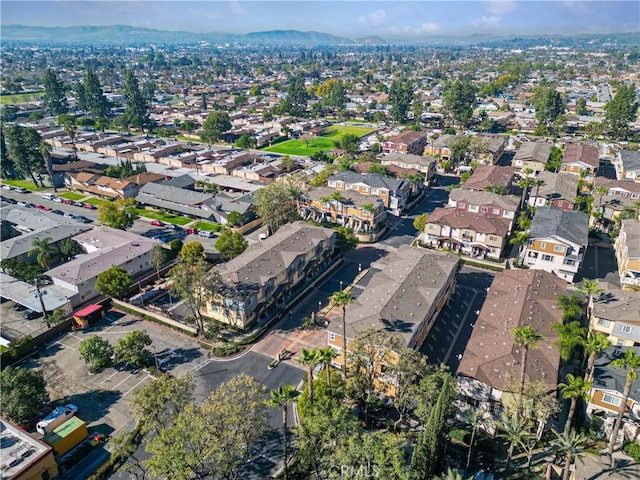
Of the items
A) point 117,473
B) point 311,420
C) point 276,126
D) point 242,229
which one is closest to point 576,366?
point 311,420

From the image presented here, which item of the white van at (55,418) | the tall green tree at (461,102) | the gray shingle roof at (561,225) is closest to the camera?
the white van at (55,418)

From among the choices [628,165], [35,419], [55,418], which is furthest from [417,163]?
[35,419]

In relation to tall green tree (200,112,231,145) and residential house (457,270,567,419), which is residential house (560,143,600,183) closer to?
residential house (457,270,567,419)

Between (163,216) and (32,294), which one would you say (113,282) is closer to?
(32,294)

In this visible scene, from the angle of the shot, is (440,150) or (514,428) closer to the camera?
(514,428)

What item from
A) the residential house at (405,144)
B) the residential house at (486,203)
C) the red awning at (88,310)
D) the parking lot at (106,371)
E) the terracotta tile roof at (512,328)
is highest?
the residential house at (405,144)

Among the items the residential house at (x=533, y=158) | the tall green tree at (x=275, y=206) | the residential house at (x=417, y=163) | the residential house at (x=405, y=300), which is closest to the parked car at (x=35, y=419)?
the residential house at (x=405, y=300)

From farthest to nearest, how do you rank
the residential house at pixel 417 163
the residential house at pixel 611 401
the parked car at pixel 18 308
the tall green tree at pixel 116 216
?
the residential house at pixel 417 163, the tall green tree at pixel 116 216, the parked car at pixel 18 308, the residential house at pixel 611 401

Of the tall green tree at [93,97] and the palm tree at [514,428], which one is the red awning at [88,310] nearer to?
the palm tree at [514,428]
